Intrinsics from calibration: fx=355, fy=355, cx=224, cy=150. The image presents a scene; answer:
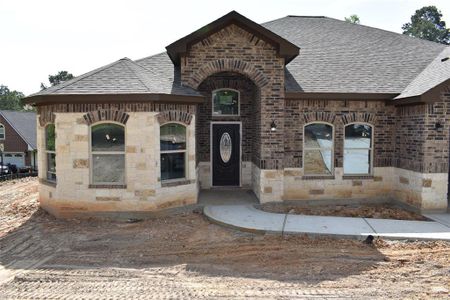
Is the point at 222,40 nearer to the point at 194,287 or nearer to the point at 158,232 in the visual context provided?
the point at 158,232

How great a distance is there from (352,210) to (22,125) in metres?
34.5

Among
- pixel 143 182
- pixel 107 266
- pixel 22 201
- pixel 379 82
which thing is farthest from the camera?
pixel 22 201

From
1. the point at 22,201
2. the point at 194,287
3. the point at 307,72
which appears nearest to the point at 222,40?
the point at 307,72

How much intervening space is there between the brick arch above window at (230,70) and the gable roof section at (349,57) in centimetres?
112

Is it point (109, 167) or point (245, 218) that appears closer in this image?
point (245, 218)

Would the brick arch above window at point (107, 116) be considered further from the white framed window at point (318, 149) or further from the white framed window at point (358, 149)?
the white framed window at point (358, 149)

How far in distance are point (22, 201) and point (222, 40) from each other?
29.1ft

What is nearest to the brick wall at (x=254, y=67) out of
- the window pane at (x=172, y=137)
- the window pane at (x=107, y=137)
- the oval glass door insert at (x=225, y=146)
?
the window pane at (x=172, y=137)

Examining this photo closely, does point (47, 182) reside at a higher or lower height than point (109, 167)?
lower

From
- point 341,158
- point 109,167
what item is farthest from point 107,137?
point 341,158

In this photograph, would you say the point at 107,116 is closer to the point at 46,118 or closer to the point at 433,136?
the point at 46,118

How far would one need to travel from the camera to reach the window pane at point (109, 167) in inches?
382

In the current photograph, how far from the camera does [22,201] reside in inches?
490

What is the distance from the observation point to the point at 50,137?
1055cm
